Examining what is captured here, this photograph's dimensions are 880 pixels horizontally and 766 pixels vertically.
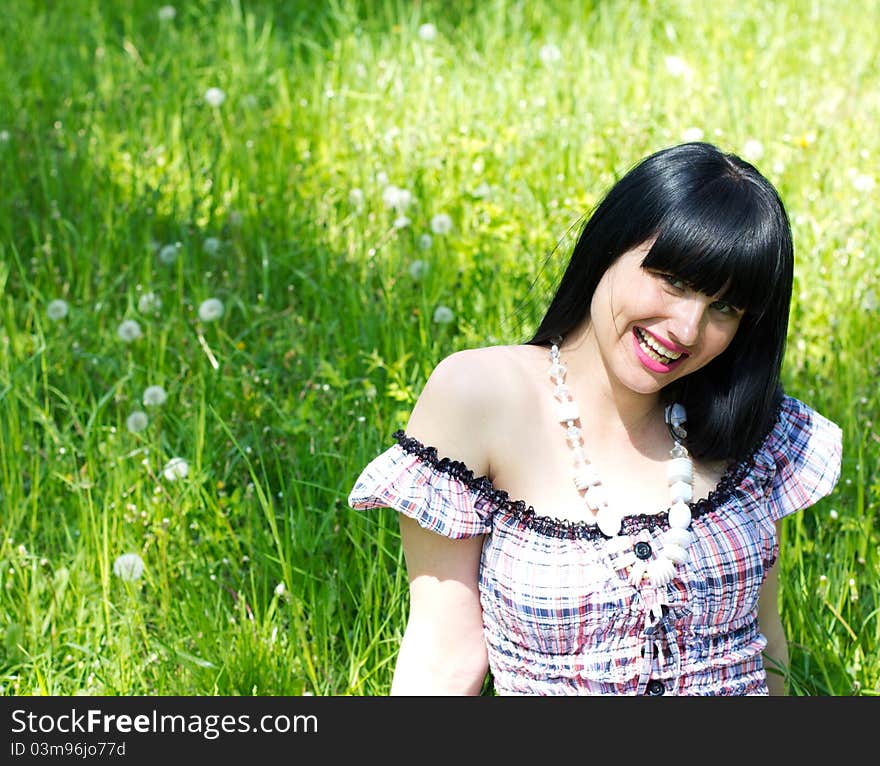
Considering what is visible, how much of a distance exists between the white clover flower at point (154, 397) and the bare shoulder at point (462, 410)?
3.59 feet

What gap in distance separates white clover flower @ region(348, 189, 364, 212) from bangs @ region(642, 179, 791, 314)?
1.90m

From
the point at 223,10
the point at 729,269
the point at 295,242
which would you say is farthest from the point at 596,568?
the point at 223,10

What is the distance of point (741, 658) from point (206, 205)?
2.39 metres

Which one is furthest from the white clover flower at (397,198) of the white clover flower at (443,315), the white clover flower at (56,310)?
the white clover flower at (56,310)

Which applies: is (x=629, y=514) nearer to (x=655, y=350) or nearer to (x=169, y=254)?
(x=655, y=350)

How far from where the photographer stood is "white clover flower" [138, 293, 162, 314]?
3072mm

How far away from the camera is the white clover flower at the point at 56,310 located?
3.07m

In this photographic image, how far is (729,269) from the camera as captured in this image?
1.66m

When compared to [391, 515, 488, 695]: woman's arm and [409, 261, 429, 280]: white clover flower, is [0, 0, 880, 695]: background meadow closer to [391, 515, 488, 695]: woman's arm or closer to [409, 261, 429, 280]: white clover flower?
[409, 261, 429, 280]: white clover flower

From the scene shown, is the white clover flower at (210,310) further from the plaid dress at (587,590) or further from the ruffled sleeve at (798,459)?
the ruffled sleeve at (798,459)

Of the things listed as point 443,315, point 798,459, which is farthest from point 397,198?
point 798,459

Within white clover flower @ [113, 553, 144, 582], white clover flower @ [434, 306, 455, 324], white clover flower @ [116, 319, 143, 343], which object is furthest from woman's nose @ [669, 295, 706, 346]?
white clover flower @ [116, 319, 143, 343]

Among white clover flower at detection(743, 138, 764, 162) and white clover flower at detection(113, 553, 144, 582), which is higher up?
white clover flower at detection(743, 138, 764, 162)

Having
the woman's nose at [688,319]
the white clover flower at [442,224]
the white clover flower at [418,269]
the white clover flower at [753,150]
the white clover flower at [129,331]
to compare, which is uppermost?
the woman's nose at [688,319]
